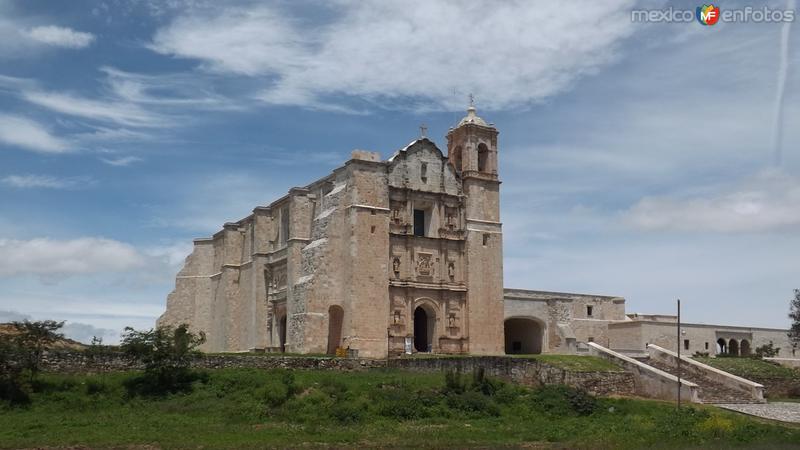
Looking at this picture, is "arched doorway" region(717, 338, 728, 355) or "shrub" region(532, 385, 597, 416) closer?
"shrub" region(532, 385, 597, 416)

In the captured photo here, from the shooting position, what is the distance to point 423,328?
43719 millimetres

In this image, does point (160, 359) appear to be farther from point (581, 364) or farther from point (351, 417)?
point (581, 364)

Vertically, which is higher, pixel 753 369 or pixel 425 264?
pixel 425 264

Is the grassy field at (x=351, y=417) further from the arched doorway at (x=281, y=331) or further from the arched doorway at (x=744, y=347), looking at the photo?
the arched doorway at (x=744, y=347)

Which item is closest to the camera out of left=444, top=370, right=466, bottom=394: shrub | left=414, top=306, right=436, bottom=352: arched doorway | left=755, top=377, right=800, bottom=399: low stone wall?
left=444, top=370, right=466, bottom=394: shrub

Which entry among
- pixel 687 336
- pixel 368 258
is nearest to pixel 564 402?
pixel 368 258

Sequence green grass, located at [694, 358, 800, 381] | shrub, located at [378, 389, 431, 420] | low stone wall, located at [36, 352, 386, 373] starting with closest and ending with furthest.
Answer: shrub, located at [378, 389, 431, 420], low stone wall, located at [36, 352, 386, 373], green grass, located at [694, 358, 800, 381]

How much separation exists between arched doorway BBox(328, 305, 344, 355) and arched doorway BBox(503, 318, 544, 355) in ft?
34.9

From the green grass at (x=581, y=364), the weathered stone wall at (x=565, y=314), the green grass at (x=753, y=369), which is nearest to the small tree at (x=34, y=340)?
the green grass at (x=581, y=364)

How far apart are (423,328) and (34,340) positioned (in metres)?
20.9

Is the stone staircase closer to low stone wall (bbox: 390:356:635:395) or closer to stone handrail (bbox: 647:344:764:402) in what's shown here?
stone handrail (bbox: 647:344:764:402)

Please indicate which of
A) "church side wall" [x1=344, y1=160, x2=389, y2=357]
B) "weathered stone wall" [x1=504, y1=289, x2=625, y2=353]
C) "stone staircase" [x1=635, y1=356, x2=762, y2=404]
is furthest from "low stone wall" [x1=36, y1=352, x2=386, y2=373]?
"weathered stone wall" [x1=504, y1=289, x2=625, y2=353]

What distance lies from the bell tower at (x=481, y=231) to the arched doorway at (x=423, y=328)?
1.90 metres

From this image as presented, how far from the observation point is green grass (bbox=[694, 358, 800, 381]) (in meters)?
37.9
